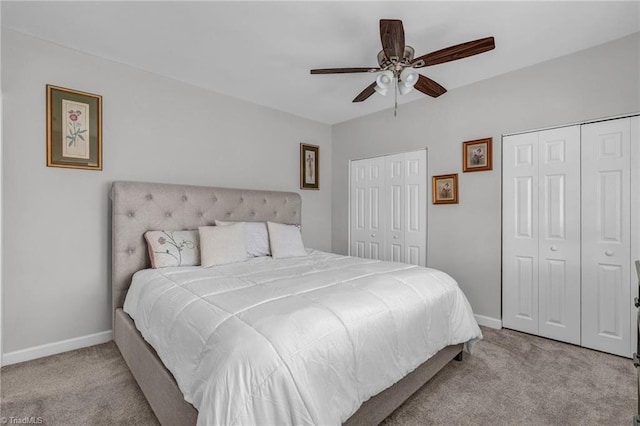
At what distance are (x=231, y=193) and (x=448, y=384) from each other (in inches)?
102

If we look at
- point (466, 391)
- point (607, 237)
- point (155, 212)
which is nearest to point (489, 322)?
point (607, 237)

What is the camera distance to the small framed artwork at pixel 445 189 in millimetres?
3299

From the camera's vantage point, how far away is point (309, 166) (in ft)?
14.1

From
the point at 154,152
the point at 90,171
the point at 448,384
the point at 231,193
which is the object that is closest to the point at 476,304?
the point at 448,384

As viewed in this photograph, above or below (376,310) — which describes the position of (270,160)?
above

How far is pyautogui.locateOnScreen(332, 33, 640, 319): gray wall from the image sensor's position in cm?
243

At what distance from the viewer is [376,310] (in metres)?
1.54

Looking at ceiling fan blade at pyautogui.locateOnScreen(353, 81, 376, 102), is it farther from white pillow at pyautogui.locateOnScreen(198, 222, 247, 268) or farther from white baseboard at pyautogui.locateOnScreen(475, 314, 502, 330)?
white baseboard at pyautogui.locateOnScreen(475, 314, 502, 330)

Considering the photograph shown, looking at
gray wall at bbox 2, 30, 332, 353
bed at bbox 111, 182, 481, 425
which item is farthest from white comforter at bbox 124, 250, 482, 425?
gray wall at bbox 2, 30, 332, 353

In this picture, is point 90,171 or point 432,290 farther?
point 90,171

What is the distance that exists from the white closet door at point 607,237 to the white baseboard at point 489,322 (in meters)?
0.64

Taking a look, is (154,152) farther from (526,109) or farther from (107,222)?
(526,109)

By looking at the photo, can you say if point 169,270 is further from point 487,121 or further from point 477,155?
point 487,121

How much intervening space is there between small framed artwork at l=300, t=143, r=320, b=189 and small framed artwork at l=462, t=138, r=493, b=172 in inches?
77.9
